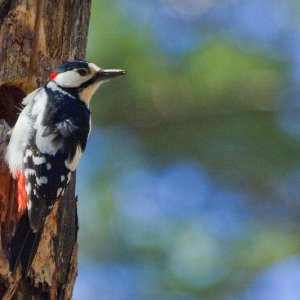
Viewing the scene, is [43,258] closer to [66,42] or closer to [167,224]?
[66,42]

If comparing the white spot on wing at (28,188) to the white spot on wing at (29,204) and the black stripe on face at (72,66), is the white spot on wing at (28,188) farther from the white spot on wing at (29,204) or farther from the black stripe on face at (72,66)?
the black stripe on face at (72,66)

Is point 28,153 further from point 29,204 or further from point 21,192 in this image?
point 29,204

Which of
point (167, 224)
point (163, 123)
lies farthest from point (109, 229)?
point (163, 123)

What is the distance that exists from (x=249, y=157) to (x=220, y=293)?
29.7 inches

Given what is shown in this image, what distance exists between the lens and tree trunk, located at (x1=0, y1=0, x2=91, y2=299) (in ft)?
10.1

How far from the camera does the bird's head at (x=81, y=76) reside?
3.46 m

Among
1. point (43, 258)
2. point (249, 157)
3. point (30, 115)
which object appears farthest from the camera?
point (249, 157)

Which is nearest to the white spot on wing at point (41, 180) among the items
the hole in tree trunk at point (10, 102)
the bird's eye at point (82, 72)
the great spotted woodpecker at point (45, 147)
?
the great spotted woodpecker at point (45, 147)

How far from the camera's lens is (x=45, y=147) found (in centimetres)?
330

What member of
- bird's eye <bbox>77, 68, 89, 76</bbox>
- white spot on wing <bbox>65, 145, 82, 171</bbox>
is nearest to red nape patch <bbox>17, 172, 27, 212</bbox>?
white spot on wing <bbox>65, 145, 82, 171</bbox>

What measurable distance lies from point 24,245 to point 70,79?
2.89 ft

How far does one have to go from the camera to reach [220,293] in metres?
4.47

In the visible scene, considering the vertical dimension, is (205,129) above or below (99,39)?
below

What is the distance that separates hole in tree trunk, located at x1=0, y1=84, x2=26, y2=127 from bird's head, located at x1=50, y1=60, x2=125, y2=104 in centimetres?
18
